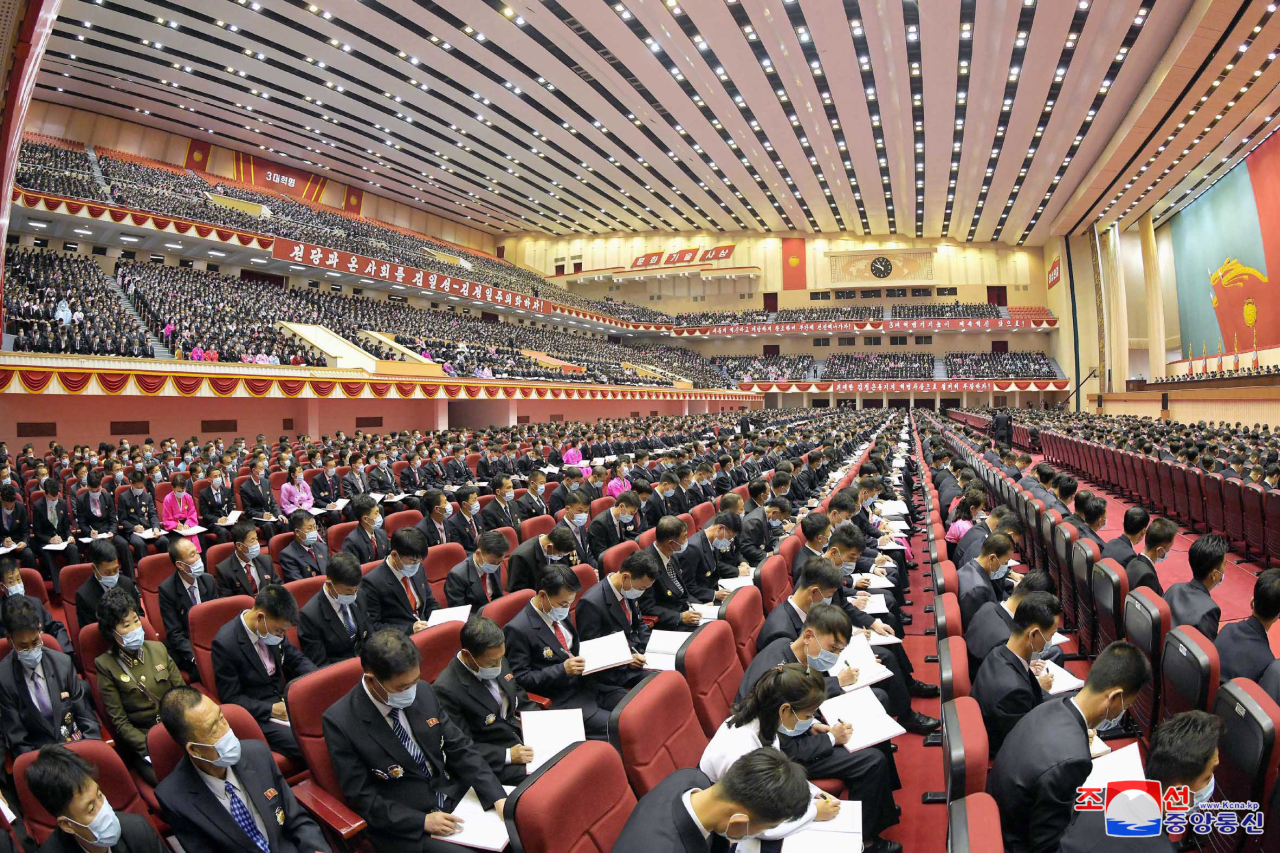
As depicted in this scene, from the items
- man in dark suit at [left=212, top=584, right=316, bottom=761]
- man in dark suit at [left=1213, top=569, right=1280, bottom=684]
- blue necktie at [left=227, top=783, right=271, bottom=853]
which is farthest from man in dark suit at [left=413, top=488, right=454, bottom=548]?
man in dark suit at [left=1213, top=569, right=1280, bottom=684]

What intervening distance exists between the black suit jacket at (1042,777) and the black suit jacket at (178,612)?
14.4ft

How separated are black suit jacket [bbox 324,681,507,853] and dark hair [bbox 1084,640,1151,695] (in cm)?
217

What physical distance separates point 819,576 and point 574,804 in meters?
1.94

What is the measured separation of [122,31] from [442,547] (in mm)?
26624

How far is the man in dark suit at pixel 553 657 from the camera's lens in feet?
10.8

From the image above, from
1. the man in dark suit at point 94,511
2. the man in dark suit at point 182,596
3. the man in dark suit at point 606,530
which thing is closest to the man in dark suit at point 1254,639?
→ the man in dark suit at point 606,530

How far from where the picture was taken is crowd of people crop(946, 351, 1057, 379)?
38244mm

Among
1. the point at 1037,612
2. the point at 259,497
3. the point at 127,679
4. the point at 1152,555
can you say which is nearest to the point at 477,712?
the point at 127,679

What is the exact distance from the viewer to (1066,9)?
16297mm

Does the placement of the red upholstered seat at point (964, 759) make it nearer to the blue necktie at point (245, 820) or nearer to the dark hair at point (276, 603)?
the blue necktie at point (245, 820)

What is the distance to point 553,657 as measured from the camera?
3.43 metres

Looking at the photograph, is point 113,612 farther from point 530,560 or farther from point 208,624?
point 530,560

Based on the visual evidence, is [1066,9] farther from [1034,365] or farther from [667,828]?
[1034,365]

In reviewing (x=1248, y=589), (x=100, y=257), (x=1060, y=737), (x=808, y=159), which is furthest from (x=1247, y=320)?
(x=100, y=257)
